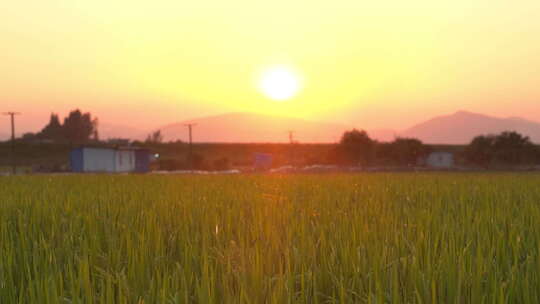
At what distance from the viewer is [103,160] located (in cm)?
5088

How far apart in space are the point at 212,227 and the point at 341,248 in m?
1.67

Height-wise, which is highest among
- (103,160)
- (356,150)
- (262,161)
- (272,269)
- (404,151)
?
(356,150)

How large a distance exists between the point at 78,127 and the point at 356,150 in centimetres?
11582

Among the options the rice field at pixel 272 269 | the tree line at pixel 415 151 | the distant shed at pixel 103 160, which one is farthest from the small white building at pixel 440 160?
the rice field at pixel 272 269

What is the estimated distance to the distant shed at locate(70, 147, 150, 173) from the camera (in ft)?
161

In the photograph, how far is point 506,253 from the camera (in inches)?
114

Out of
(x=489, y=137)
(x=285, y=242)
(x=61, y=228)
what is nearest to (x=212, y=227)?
(x=285, y=242)

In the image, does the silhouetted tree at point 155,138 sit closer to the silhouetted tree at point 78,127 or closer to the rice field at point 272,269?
the silhouetted tree at point 78,127

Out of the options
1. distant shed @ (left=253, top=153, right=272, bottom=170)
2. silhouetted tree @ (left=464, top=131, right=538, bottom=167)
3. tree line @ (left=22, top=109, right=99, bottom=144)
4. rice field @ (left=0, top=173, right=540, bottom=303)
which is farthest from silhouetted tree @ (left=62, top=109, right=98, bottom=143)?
rice field @ (left=0, top=173, right=540, bottom=303)

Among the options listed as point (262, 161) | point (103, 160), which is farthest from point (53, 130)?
point (103, 160)

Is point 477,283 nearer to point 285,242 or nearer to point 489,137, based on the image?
point 285,242

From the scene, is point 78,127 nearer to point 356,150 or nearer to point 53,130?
point 53,130

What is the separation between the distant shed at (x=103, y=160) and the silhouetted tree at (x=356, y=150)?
33.4 m

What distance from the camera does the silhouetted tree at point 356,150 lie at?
73.3 metres
